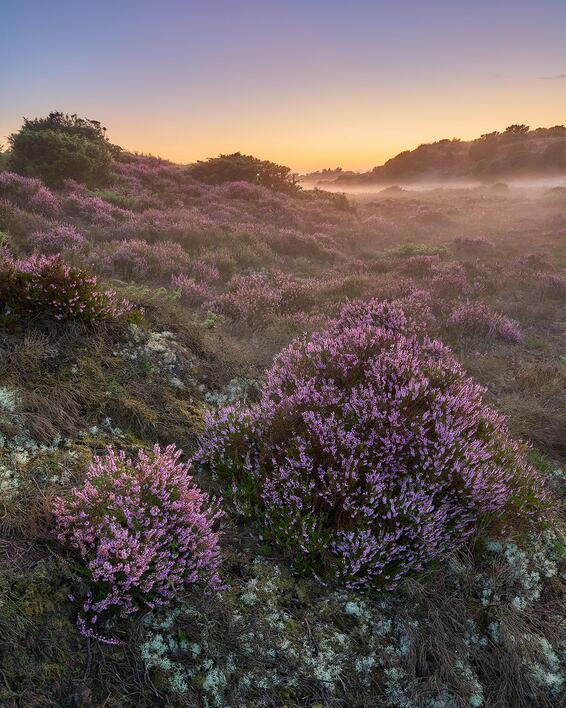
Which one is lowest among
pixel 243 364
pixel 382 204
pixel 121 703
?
pixel 121 703

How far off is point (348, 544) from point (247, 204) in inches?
747

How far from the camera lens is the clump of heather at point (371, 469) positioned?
298 centimetres

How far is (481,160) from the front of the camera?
65.9 metres

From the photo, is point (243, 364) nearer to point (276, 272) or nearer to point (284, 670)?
point (284, 670)

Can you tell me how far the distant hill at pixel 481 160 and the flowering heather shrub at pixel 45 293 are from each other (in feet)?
213

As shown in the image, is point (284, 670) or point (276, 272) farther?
point (276, 272)

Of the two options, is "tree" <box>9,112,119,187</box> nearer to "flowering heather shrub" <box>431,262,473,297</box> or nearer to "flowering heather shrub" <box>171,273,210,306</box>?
"flowering heather shrub" <box>171,273,210,306</box>

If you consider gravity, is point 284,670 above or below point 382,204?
below

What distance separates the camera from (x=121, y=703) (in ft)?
7.05

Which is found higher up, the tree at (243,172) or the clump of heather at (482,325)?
the tree at (243,172)

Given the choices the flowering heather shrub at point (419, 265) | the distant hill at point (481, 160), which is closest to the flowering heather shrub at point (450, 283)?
the flowering heather shrub at point (419, 265)

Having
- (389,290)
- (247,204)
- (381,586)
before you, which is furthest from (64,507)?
(247,204)

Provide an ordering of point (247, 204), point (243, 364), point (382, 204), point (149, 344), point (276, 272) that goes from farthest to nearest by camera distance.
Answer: point (382, 204)
point (247, 204)
point (276, 272)
point (243, 364)
point (149, 344)

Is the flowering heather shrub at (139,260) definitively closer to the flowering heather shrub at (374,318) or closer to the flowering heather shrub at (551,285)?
the flowering heather shrub at (374,318)
